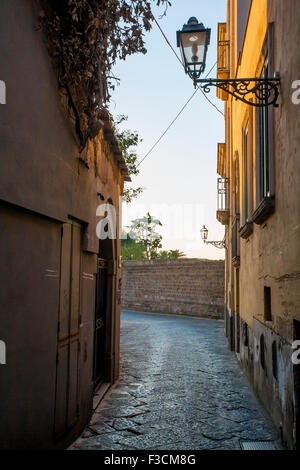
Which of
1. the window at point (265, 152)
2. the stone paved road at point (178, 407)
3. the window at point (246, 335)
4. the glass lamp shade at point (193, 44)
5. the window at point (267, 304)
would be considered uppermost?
the glass lamp shade at point (193, 44)

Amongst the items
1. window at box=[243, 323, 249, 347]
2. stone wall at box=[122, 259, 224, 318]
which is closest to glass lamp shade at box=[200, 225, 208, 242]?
stone wall at box=[122, 259, 224, 318]

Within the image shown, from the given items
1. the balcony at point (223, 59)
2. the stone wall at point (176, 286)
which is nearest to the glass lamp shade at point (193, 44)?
the balcony at point (223, 59)

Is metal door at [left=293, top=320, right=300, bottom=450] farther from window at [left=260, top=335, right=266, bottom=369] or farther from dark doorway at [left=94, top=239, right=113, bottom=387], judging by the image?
dark doorway at [left=94, top=239, right=113, bottom=387]

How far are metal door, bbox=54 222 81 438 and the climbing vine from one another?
114cm

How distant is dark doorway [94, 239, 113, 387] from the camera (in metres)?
7.82

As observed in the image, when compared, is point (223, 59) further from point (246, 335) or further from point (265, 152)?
point (265, 152)

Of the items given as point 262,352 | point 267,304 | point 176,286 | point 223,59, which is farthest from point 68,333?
point 176,286

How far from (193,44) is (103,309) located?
462 centimetres

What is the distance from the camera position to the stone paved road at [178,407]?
198 inches

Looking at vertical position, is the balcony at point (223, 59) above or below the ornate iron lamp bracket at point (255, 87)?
above

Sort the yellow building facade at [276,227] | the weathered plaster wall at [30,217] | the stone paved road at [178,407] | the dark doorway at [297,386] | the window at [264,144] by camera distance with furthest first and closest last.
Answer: the window at [264,144], the stone paved road at [178,407], the yellow building facade at [276,227], the dark doorway at [297,386], the weathered plaster wall at [30,217]

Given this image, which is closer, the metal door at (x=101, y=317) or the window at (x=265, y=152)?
the window at (x=265, y=152)

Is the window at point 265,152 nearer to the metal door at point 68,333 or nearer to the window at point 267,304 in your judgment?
the window at point 267,304

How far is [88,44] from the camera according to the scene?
177 inches
